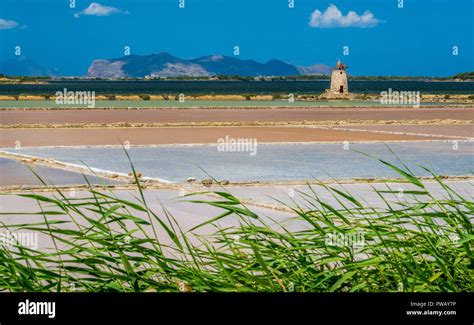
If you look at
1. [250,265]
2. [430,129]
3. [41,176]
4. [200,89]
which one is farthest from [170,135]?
[200,89]

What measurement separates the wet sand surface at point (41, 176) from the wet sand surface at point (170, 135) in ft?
17.3

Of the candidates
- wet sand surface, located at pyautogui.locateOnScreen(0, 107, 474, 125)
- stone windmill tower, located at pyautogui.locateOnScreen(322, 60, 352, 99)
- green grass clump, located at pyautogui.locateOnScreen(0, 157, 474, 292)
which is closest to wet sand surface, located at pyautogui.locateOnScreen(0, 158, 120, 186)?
green grass clump, located at pyautogui.locateOnScreen(0, 157, 474, 292)

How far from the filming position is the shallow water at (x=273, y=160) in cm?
1349

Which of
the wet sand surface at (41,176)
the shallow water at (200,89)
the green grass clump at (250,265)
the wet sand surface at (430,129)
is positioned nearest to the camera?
the green grass clump at (250,265)

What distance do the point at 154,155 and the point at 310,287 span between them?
13.9m

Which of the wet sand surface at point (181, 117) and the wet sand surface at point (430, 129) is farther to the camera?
the wet sand surface at point (181, 117)

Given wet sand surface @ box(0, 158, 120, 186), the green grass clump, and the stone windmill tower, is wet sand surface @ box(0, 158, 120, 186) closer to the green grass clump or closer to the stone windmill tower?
the green grass clump

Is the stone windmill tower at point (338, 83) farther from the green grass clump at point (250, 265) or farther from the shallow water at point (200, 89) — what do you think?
the green grass clump at point (250, 265)

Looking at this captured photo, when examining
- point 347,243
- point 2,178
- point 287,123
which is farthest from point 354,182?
point 287,123

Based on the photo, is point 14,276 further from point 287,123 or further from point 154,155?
point 287,123

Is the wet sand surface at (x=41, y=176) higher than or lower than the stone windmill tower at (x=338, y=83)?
lower

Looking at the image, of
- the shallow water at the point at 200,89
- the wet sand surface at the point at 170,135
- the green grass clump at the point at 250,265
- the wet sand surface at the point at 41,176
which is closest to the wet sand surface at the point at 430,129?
the wet sand surface at the point at 170,135

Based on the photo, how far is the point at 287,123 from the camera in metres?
30.0

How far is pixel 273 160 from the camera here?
15.9 metres
